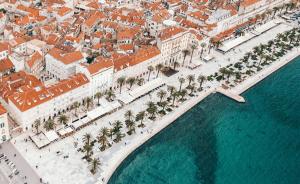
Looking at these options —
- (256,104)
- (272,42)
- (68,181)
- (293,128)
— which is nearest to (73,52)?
(68,181)

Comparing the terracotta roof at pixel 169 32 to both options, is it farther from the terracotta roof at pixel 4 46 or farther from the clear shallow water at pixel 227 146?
the terracotta roof at pixel 4 46

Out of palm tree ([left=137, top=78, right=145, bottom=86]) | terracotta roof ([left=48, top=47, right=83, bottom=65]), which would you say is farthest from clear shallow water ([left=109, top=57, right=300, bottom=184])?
terracotta roof ([left=48, top=47, right=83, bottom=65])

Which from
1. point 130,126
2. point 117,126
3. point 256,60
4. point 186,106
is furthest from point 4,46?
point 256,60

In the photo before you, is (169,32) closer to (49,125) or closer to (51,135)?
(49,125)

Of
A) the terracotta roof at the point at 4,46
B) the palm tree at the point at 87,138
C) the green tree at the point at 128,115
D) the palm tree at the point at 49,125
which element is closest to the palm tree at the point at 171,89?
the green tree at the point at 128,115

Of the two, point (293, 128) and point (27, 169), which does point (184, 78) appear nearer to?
point (293, 128)

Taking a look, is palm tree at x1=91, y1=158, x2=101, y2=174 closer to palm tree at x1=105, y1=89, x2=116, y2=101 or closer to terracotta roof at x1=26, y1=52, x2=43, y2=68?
palm tree at x1=105, y1=89, x2=116, y2=101
